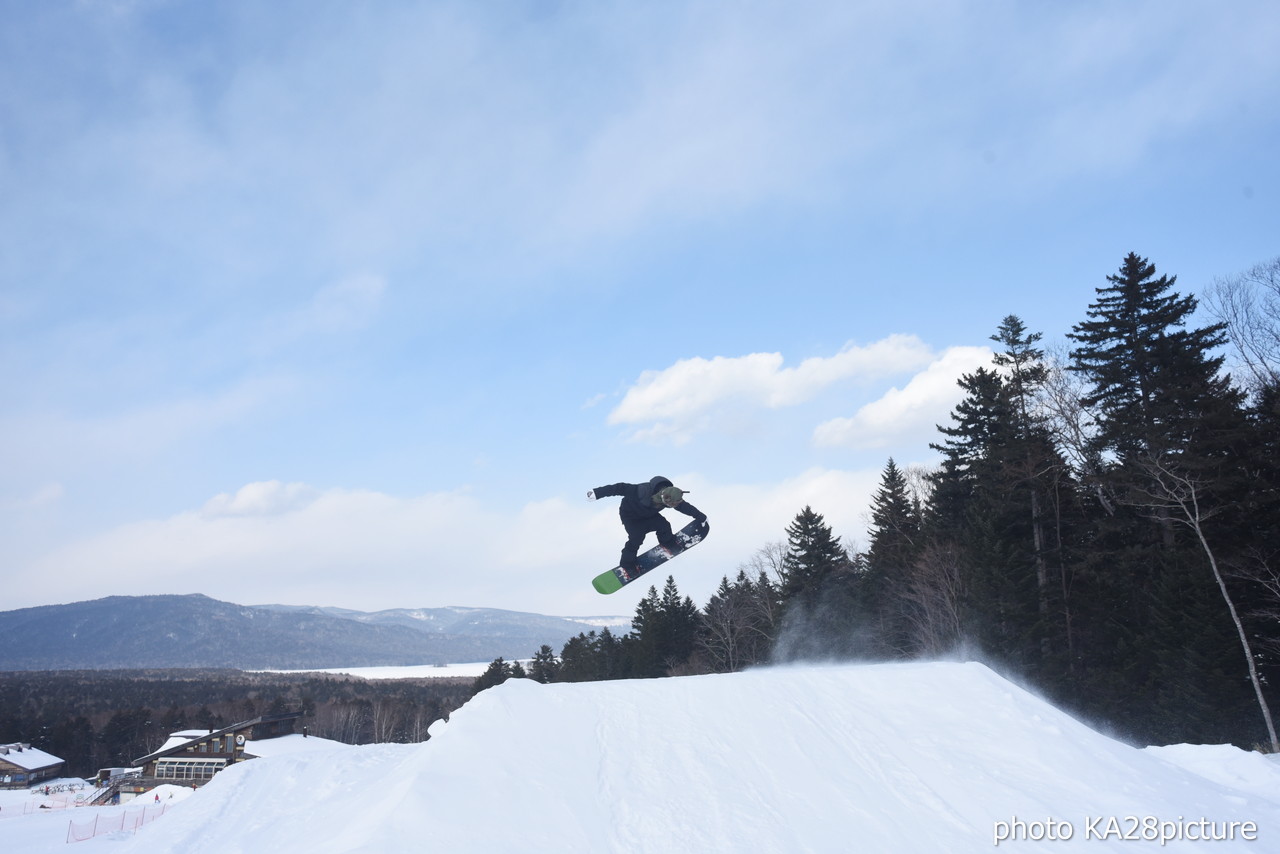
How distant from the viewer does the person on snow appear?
1071cm

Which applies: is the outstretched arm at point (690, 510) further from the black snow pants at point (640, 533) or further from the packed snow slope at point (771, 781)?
the packed snow slope at point (771, 781)

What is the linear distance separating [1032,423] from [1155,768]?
69.1 feet

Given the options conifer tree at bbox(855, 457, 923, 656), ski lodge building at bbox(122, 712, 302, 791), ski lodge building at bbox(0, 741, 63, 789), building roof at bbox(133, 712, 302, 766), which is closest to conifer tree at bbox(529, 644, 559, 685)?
building roof at bbox(133, 712, 302, 766)

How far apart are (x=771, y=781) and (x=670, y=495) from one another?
426 cm

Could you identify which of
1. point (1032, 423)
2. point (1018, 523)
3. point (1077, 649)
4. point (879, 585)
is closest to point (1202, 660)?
point (1077, 649)

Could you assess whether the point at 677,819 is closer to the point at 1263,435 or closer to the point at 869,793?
the point at 869,793

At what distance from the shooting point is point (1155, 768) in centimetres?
977

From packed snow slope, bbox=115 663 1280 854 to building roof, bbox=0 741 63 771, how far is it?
70.9m

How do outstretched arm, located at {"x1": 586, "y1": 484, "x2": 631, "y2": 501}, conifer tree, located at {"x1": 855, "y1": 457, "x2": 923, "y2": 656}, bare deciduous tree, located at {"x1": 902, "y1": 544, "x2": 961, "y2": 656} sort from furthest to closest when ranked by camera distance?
1. conifer tree, located at {"x1": 855, "y1": 457, "x2": 923, "y2": 656}
2. bare deciduous tree, located at {"x1": 902, "y1": 544, "x2": 961, "y2": 656}
3. outstretched arm, located at {"x1": 586, "y1": 484, "x2": 631, "y2": 501}

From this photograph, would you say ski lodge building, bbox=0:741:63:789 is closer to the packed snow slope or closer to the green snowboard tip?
the packed snow slope

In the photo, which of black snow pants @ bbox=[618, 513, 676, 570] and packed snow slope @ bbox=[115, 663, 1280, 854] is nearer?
packed snow slope @ bbox=[115, 663, 1280, 854]

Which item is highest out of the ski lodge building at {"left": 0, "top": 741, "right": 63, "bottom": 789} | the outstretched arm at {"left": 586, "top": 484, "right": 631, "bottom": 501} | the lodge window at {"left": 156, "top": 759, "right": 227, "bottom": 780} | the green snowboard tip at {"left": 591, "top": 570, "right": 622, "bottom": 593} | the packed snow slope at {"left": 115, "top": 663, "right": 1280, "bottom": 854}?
the outstretched arm at {"left": 586, "top": 484, "right": 631, "bottom": 501}

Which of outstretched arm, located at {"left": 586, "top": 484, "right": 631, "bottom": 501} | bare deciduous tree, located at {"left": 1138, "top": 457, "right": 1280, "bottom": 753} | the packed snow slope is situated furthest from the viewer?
bare deciduous tree, located at {"left": 1138, "top": 457, "right": 1280, "bottom": 753}

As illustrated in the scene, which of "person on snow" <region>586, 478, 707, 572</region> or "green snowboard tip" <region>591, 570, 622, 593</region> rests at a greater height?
"person on snow" <region>586, 478, 707, 572</region>
